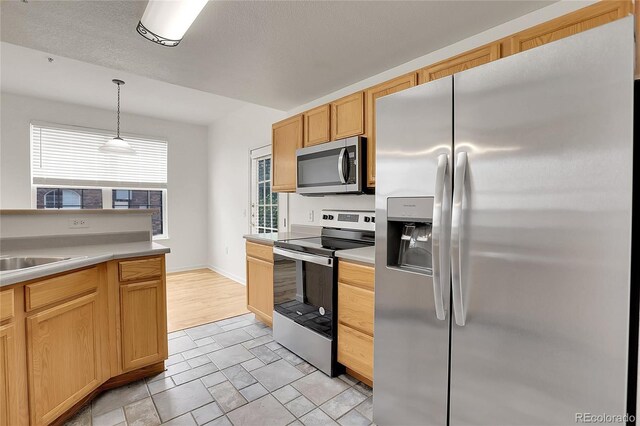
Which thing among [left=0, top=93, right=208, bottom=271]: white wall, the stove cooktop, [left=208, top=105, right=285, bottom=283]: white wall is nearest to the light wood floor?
[left=208, top=105, right=285, bottom=283]: white wall

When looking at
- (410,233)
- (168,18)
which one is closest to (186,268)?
(168,18)

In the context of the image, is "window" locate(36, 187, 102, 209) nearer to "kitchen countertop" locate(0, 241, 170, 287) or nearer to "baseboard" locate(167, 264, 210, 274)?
"baseboard" locate(167, 264, 210, 274)

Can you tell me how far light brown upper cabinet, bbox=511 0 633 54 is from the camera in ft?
4.46

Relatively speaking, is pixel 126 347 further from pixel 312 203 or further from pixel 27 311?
pixel 312 203

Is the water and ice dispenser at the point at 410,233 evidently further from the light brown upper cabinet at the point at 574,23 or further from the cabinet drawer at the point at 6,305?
the cabinet drawer at the point at 6,305

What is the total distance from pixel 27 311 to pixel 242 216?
334 centimetres

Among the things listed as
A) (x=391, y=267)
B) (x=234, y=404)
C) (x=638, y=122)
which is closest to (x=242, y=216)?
(x=234, y=404)

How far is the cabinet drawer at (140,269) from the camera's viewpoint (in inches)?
79.4

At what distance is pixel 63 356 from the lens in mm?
1658

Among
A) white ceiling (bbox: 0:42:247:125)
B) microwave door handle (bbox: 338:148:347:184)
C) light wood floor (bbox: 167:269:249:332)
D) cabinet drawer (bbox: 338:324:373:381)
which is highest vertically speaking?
white ceiling (bbox: 0:42:247:125)

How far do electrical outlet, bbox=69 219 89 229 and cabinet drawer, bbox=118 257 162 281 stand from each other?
676 millimetres

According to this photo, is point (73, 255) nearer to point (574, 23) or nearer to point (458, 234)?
point (458, 234)

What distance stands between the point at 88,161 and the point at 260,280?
367 centimetres

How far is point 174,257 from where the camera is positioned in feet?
17.9
